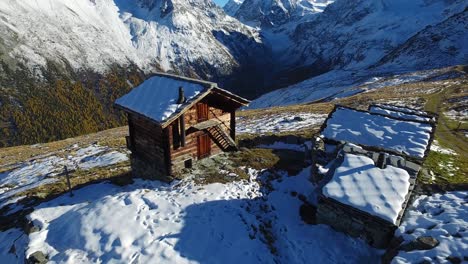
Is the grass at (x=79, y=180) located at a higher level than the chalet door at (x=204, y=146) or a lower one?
lower

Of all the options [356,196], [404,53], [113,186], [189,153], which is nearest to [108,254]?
[113,186]

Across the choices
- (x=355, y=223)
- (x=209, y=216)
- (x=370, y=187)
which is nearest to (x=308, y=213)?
(x=355, y=223)

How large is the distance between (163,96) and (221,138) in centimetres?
558

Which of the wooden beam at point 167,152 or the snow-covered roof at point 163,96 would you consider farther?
the wooden beam at point 167,152

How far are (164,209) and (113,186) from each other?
20.7 ft

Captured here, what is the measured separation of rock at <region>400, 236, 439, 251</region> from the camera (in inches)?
538

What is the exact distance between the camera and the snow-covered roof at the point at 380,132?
848 inches

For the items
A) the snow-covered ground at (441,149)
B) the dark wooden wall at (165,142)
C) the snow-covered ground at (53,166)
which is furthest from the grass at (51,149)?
the snow-covered ground at (441,149)

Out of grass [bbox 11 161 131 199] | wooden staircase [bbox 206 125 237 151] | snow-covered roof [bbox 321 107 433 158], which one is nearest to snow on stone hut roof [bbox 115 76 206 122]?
wooden staircase [bbox 206 125 237 151]

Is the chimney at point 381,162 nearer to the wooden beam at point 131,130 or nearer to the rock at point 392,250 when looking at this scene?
the rock at point 392,250

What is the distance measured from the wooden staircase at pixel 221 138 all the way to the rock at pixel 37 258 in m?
13.0

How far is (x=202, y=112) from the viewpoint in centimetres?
2405

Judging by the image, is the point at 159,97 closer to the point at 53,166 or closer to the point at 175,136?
the point at 175,136

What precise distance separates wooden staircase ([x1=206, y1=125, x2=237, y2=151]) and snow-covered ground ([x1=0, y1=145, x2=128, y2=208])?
46.5 ft
